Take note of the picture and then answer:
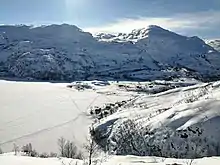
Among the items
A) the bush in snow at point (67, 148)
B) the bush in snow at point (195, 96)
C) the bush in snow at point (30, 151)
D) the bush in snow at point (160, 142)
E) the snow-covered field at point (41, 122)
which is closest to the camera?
the bush in snow at point (30, 151)

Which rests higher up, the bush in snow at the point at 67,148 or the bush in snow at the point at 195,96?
the bush in snow at the point at 195,96

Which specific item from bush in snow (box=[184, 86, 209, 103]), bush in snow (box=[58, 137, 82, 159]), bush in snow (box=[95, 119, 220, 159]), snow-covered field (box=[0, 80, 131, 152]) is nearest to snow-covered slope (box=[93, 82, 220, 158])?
bush in snow (box=[95, 119, 220, 159])

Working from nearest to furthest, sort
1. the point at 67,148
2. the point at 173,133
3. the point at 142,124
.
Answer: the point at 173,133
the point at 142,124
the point at 67,148

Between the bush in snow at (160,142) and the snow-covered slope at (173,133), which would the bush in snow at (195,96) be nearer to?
the snow-covered slope at (173,133)

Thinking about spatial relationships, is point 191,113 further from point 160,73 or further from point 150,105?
point 160,73

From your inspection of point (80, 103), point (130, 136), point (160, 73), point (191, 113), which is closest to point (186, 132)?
point (191, 113)

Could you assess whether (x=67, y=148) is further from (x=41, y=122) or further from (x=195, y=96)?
(x=41, y=122)

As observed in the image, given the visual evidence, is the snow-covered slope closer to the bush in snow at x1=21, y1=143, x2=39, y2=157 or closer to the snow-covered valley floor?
the snow-covered valley floor

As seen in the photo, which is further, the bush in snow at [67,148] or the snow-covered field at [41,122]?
the snow-covered field at [41,122]

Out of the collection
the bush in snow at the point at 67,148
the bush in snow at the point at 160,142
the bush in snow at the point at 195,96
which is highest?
the bush in snow at the point at 195,96

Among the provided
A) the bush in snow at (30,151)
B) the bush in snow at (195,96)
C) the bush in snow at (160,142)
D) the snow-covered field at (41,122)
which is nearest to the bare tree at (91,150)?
the bush in snow at (160,142)

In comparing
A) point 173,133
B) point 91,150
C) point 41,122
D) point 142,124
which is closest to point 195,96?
point 142,124

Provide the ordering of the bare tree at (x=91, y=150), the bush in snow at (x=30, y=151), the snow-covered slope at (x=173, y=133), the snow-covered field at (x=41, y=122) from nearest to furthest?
1. the bare tree at (x=91, y=150)
2. the bush in snow at (x=30, y=151)
3. the snow-covered slope at (x=173, y=133)
4. the snow-covered field at (x=41, y=122)
